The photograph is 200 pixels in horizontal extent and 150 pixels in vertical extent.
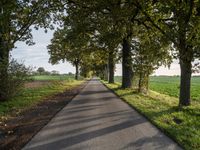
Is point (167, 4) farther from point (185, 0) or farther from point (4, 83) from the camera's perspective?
point (4, 83)

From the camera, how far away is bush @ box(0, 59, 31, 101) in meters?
21.6

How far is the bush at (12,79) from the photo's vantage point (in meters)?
21.6

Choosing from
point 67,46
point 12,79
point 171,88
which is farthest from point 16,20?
point 171,88

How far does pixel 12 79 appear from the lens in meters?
22.0

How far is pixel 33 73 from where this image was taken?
23.8 meters

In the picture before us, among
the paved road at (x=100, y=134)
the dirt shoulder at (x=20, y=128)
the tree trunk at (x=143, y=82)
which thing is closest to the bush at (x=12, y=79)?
the dirt shoulder at (x=20, y=128)

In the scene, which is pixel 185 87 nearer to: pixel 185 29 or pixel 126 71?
pixel 185 29

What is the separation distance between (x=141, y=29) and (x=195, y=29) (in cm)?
1489

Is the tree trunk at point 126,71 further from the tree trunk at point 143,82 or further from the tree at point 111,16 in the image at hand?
the tree trunk at point 143,82

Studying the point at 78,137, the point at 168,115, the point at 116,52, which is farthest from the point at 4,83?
the point at 116,52

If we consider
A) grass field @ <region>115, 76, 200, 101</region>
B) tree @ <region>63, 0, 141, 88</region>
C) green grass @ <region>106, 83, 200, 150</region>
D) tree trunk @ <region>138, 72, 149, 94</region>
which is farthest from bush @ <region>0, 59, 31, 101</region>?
grass field @ <region>115, 76, 200, 101</region>

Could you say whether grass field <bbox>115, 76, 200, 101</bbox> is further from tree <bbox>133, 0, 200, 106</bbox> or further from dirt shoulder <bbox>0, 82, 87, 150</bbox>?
dirt shoulder <bbox>0, 82, 87, 150</bbox>

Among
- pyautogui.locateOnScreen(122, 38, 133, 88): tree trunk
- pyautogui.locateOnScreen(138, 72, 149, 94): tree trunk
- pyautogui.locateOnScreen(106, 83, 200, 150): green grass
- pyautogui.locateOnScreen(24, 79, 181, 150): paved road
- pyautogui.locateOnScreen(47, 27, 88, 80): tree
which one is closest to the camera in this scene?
pyautogui.locateOnScreen(24, 79, 181, 150): paved road

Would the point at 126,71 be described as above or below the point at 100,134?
above
